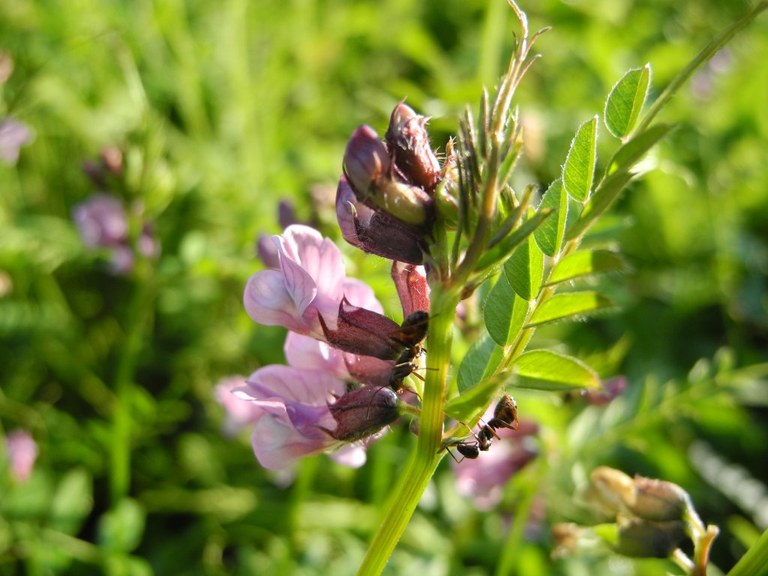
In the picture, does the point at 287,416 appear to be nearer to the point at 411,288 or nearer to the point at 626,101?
the point at 411,288

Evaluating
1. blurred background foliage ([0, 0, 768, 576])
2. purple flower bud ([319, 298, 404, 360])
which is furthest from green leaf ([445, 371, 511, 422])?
blurred background foliage ([0, 0, 768, 576])

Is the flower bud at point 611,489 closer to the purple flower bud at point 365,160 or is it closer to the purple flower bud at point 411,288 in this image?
the purple flower bud at point 411,288

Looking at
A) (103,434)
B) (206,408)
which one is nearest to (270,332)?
(103,434)

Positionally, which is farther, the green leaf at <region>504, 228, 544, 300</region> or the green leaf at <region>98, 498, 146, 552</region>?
the green leaf at <region>98, 498, 146, 552</region>

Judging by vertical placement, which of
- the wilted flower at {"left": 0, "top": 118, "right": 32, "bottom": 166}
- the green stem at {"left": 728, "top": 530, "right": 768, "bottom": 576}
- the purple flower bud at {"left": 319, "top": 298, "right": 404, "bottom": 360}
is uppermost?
the purple flower bud at {"left": 319, "top": 298, "right": 404, "bottom": 360}

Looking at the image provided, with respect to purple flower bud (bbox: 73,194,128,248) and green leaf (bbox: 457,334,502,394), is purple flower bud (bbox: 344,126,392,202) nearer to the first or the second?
green leaf (bbox: 457,334,502,394)

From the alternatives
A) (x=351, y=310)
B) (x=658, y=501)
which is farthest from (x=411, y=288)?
(x=658, y=501)

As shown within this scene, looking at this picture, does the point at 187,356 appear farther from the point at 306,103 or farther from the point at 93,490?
the point at 306,103
